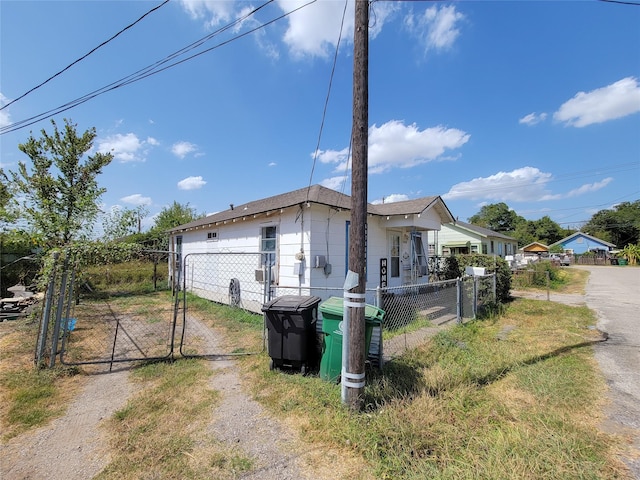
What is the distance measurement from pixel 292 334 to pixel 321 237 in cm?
386

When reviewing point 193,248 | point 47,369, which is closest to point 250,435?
point 47,369

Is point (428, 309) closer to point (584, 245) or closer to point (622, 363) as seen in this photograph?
point (622, 363)

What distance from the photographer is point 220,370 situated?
4.57 m

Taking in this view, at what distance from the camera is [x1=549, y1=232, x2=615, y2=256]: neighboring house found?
47812 millimetres

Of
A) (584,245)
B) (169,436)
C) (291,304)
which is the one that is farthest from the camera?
(584,245)

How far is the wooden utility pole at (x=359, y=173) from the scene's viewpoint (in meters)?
3.37

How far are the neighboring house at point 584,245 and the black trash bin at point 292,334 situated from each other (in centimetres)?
5958

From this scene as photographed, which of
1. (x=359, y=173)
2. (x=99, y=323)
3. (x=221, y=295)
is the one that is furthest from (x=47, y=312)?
(x=221, y=295)

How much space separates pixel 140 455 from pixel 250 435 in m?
0.96

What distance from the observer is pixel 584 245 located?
50500mm

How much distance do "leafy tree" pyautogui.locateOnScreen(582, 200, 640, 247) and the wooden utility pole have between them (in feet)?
236

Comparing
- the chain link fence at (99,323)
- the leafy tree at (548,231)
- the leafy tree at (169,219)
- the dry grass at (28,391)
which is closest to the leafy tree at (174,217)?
the leafy tree at (169,219)

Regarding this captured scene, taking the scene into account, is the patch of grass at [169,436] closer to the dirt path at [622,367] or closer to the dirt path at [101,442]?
the dirt path at [101,442]

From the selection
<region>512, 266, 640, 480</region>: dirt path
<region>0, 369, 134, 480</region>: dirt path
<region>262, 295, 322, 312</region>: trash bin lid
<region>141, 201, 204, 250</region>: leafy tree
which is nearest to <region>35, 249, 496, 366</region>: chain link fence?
<region>262, 295, 322, 312</region>: trash bin lid
